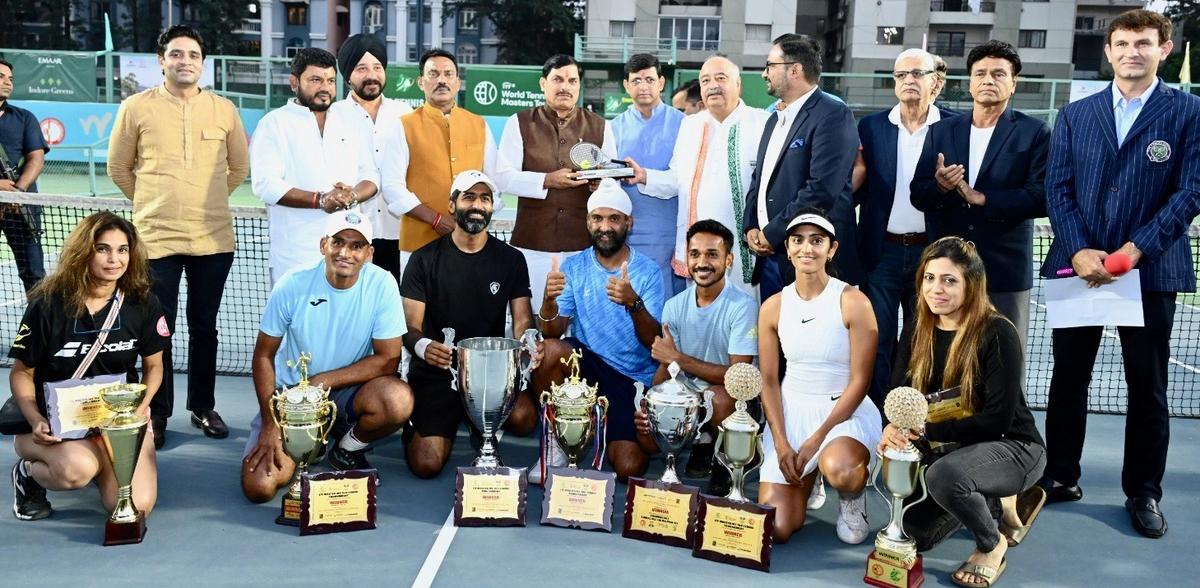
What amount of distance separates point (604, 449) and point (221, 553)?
6.08 feet

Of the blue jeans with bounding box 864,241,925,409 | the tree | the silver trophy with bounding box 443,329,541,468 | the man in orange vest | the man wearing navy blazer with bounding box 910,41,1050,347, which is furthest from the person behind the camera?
the tree

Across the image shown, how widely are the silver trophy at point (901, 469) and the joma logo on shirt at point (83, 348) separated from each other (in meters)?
3.25

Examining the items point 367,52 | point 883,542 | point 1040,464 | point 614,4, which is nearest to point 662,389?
point 883,542

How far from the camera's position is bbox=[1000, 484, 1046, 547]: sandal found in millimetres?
4402

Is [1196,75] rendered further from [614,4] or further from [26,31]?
[26,31]

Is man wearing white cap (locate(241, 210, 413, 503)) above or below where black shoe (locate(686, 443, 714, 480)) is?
above

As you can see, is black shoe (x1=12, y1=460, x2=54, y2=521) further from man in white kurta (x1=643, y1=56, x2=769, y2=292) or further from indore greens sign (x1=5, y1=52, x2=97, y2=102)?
indore greens sign (x1=5, y1=52, x2=97, y2=102)

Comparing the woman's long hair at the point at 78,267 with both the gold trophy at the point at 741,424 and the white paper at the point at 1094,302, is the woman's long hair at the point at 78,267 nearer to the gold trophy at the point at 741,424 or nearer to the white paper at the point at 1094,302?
the gold trophy at the point at 741,424

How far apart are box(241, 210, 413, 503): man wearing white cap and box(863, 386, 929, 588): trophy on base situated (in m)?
2.28

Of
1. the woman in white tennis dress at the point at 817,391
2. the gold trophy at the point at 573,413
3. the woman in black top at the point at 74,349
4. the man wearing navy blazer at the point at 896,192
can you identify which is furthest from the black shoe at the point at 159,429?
the man wearing navy blazer at the point at 896,192

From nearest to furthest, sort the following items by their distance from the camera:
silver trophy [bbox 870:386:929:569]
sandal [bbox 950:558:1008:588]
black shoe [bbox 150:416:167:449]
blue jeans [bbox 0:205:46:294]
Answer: silver trophy [bbox 870:386:929:569]
sandal [bbox 950:558:1008:588]
black shoe [bbox 150:416:167:449]
blue jeans [bbox 0:205:46:294]

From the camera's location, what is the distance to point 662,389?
4590 mm

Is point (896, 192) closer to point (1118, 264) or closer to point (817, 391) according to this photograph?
point (1118, 264)

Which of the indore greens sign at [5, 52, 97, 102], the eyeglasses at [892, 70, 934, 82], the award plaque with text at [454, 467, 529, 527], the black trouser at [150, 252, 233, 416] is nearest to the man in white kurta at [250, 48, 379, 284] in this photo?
the black trouser at [150, 252, 233, 416]
